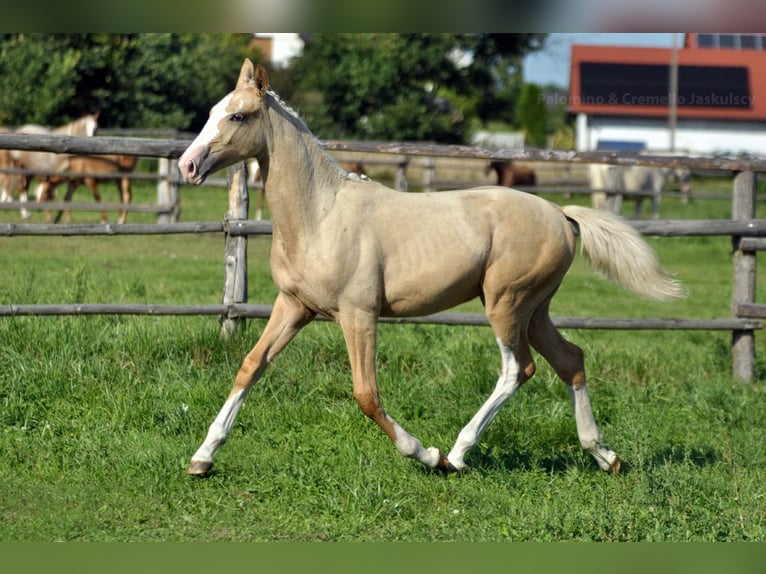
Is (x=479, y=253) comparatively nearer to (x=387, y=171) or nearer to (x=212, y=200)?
(x=212, y=200)

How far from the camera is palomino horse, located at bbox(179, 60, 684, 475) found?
5297mm

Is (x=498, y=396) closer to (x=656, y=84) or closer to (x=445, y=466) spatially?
(x=445, y=466)

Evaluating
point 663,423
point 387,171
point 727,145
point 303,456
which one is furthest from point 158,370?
point 727,145

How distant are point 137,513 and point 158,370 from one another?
2073mm

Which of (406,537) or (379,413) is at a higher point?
(379,413)

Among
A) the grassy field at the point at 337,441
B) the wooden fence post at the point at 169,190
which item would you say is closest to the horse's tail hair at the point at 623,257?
the grassy field at the point at 337,441

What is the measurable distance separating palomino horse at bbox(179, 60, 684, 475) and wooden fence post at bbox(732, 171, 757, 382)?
112 inches

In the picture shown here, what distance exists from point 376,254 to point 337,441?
4.09 ft

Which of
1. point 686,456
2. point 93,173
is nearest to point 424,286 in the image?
point 686,456

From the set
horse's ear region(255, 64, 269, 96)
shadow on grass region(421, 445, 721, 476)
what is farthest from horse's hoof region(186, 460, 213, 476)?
horse's ear region(255, 64, 269, 96)

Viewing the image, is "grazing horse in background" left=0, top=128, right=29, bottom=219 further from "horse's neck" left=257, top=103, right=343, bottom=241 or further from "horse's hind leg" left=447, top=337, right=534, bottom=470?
"horse's hind leg" left=447, top=337, right=534, bottom=470

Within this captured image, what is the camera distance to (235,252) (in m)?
7.80

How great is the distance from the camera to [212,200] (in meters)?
21.9

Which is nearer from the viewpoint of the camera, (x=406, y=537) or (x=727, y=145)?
(x=406, y=537)
